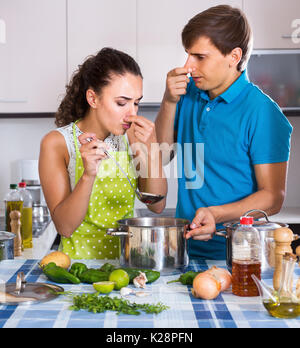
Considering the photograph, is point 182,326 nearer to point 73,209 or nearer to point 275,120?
point 73,209

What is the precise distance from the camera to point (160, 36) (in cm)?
311

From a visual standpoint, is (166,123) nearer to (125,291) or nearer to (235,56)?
(235,56)

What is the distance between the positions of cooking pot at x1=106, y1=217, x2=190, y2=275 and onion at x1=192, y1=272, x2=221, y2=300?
17cm

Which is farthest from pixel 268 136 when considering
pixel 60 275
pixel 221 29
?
pixel 60 275

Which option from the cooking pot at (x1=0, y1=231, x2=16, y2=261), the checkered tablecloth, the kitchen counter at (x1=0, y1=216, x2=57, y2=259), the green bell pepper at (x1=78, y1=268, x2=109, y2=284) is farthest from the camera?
the kitchen counter at (x1=0, y1=216, x2=57, y2=259)

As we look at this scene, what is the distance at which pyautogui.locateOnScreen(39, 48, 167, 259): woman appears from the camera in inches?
62.7

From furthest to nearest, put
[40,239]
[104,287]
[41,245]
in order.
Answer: [40,239] → [41,245] → [104,287]

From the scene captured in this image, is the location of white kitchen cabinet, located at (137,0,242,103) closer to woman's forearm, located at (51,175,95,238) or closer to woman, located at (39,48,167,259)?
woman, located at (39,48,167,259)

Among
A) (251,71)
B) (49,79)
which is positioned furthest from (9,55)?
(251,71)

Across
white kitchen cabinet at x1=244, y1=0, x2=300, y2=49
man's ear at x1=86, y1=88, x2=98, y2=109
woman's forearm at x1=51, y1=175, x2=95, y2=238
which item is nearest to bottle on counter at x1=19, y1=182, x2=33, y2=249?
woman's forearm at x1=51, y1=175, x2=95, y2=238

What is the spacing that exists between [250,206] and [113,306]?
2.34 feet

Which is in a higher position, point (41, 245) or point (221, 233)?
point (221, 233)

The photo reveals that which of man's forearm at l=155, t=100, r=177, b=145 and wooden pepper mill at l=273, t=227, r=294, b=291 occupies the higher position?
man's forearm at l=155, t=100, r=177, b=145

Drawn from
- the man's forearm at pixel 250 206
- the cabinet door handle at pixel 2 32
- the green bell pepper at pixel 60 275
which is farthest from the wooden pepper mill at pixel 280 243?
the cabinet door handle at pixel 2 32
